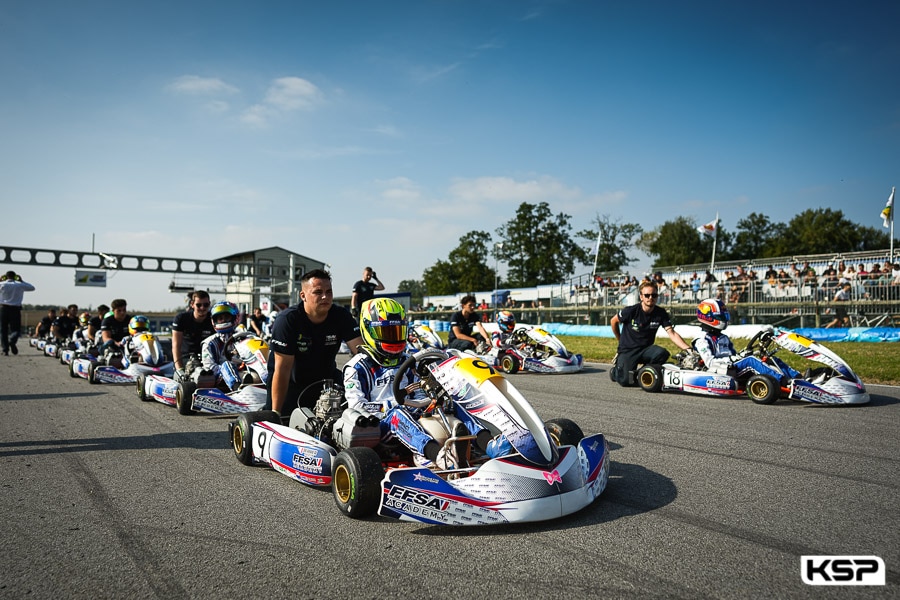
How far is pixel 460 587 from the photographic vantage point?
2.88m

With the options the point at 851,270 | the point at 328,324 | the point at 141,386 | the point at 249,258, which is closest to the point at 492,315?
the point at 851,270

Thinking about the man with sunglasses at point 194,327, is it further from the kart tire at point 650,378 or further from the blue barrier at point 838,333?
the blue barrier at point 838,333

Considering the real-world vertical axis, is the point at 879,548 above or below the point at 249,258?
below

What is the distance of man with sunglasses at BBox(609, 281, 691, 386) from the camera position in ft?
33.4

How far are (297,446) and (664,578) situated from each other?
263 centimetres

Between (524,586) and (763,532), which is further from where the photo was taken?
(763,532)

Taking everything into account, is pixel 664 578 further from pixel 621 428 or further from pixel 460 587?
pixel 621 428

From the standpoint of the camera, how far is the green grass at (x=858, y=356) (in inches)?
424

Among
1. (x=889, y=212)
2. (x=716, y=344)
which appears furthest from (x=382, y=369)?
(x=889, y=212)

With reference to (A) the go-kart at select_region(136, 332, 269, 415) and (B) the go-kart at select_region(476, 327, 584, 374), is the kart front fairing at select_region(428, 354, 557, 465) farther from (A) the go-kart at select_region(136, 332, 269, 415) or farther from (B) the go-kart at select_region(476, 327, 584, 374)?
(B) the go-kart at select_region(476, 327, 584, 374)

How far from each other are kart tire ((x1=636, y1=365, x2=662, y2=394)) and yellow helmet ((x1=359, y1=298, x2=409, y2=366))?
590 cm

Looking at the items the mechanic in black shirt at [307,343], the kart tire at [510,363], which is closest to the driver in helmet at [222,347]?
the mechanic in black shirt at [307,343]

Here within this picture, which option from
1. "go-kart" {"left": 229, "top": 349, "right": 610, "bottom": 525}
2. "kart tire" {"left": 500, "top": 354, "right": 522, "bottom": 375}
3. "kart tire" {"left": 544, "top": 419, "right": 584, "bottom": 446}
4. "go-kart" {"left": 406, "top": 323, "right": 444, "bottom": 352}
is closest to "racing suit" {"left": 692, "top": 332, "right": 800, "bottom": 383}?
"kart tire" {"left": 500, "top": 354, "right": 522, "bottom": 375}

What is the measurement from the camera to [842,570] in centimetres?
297
